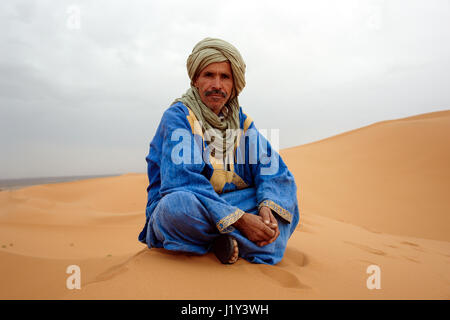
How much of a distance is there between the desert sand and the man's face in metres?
1.24

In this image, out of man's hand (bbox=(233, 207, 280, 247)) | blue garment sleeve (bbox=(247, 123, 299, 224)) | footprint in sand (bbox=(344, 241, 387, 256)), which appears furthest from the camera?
footprint in sand (bbox=(344, 241, 387, 256))

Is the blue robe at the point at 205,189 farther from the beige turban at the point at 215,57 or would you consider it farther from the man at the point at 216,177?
the beige turban at the point at 215,57

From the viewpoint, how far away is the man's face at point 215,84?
7.60 ft

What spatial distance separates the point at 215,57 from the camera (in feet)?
7.52

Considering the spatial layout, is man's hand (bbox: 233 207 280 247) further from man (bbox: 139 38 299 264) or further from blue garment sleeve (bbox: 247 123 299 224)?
blue garment sleeve (bbox: 247 123 299 224)

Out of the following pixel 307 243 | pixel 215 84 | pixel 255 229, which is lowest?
pixel 307 243

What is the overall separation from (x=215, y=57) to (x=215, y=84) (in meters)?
0.22

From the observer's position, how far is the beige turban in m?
2.30

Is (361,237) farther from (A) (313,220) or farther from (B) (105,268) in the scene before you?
(B) (105,268)

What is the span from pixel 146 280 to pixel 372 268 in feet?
5.34
